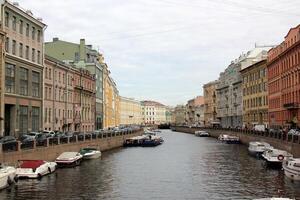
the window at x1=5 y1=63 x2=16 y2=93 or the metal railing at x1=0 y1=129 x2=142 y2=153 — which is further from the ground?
the window at x1=5 y1=63 x2=16 y2=93

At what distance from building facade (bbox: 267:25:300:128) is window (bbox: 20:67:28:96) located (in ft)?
134

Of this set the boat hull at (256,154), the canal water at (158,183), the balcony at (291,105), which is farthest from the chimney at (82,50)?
the canal water at (158,183)

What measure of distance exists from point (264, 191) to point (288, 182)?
4.39 meters

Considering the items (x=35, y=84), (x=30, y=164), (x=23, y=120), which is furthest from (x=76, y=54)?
(x=30, y=164)

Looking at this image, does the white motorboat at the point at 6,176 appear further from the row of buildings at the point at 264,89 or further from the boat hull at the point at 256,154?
the row of buildings at the point at 264,89

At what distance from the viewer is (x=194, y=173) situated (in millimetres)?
41969

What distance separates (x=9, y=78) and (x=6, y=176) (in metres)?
27.1

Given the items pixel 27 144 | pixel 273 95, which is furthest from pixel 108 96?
pixel 27 144

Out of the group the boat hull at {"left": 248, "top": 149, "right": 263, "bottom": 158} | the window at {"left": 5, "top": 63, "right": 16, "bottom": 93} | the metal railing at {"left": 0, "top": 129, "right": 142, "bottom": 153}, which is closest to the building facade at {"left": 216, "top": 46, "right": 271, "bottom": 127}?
the metal railing at {"left": 0, "top": 129, "right": 142, "bottom": 153}

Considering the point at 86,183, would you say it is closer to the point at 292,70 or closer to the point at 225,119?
the point at 292,70

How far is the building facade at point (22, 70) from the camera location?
55719 mm

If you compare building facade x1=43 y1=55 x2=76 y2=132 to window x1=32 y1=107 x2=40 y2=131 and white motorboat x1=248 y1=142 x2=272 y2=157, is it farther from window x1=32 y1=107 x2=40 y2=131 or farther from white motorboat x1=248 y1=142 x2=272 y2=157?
white motorboat x1=248 y1=142 x2=272 y2=157

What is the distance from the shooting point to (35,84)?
64.6m

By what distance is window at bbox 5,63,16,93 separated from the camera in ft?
181
